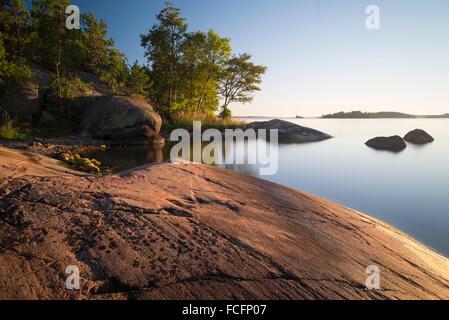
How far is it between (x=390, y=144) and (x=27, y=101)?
2260cm

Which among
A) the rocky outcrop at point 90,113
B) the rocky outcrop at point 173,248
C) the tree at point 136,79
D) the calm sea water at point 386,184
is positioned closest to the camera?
the rocky outcrop at point 173,248

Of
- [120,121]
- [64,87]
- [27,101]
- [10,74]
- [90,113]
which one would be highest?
[10,74]

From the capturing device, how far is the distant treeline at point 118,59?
11094 mm

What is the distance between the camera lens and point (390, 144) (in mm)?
12438

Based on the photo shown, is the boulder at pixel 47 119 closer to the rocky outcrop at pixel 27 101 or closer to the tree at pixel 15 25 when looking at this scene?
the rocky outcrop at pixel 27 101

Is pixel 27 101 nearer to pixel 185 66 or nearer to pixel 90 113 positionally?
pixel 90 113

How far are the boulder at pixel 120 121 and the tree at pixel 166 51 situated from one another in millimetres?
6527

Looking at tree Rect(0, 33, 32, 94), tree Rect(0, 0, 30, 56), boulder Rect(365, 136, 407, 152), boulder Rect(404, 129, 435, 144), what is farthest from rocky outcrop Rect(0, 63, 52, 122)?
boulder Rect(404, 129, 435, 144)

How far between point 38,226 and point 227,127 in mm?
19178

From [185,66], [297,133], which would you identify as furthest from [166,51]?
[297,133]

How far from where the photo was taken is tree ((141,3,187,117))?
15719mm

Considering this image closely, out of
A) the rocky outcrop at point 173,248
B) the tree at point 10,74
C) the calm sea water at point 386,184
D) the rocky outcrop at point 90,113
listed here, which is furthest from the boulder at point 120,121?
the rocky outcrop at point 173,248
